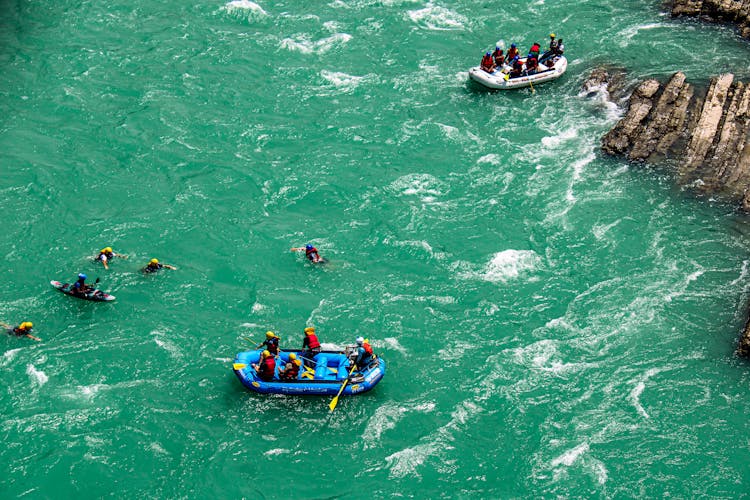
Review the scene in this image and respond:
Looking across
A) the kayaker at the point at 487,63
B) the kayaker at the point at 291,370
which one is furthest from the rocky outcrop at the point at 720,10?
the kayaker at the point at 291,370

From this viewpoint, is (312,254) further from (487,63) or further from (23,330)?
(487,63)

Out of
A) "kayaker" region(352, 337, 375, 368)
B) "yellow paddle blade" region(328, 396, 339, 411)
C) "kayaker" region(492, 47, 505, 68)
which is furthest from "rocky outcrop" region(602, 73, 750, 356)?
"yellow paddle blade" region(328, 396, 339, 411)

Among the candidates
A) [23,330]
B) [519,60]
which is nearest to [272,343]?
[23,330]

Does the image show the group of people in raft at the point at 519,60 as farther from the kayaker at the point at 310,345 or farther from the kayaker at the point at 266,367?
the kayaker at the point at 266,367

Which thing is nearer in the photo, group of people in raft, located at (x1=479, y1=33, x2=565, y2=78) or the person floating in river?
the person floating in river

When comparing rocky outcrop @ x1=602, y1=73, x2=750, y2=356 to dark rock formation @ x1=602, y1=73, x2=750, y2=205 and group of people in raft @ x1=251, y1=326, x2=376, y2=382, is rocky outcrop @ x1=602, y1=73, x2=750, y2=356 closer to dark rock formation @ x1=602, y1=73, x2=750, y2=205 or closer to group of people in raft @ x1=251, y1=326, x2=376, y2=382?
dark rock formation @ x1=602, y1=73, x2=750, y2=205
